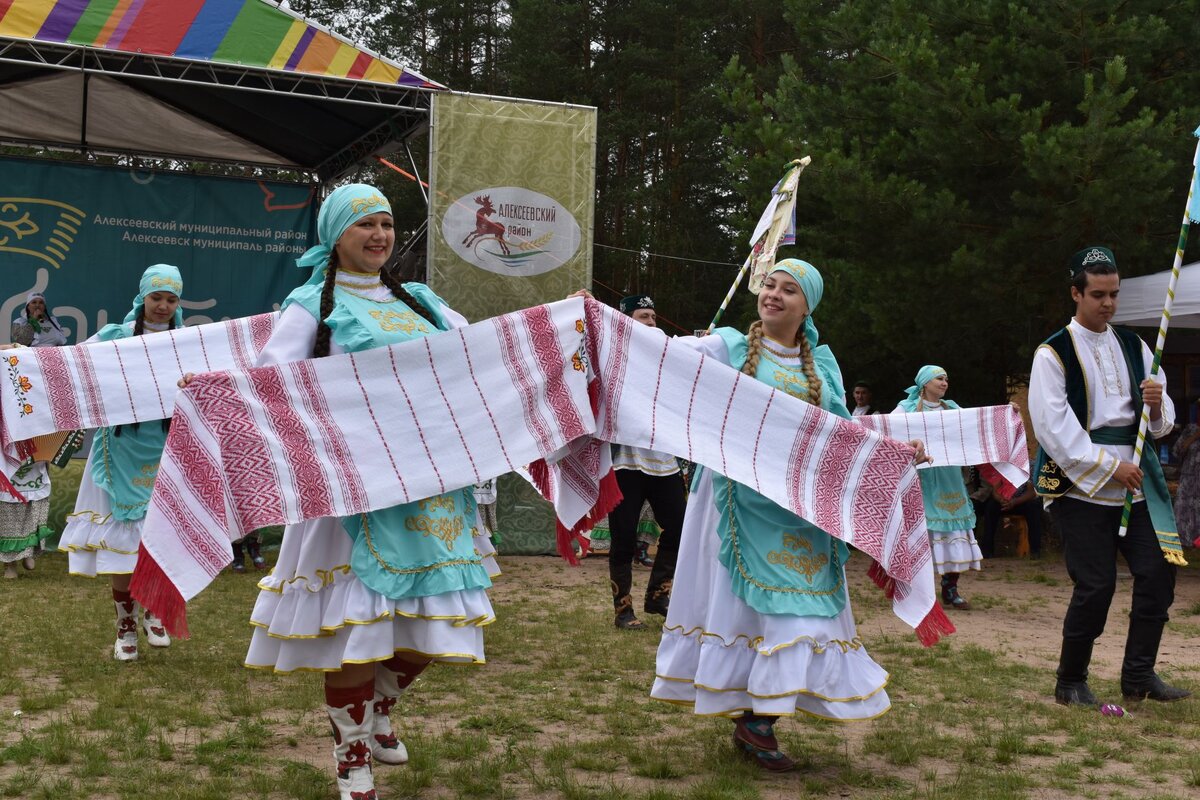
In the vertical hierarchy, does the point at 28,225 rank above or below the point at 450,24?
below

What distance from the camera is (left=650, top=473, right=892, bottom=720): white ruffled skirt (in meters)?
3.98

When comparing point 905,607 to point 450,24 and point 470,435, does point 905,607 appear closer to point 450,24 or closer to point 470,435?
point 470,435

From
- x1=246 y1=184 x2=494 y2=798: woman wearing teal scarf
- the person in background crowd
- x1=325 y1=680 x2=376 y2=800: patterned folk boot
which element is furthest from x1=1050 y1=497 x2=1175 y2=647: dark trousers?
the person in background crowd

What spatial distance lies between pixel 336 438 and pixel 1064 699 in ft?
11.5

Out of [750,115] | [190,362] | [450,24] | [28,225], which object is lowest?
[190,362]

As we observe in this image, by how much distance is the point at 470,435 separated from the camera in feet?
12.6

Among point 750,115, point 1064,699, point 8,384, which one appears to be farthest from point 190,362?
point 750,115

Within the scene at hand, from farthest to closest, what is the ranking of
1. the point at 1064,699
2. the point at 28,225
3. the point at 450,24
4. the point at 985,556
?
1. the point at 450,24
2. the point at 985,556
3. the point at 28,225
4. the point at 1064,699

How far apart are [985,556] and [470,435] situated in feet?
34.2

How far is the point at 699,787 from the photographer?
3.87 metres

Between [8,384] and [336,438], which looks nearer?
A: [336,438]

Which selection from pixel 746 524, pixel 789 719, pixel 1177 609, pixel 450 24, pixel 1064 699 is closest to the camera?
pixel 746 524

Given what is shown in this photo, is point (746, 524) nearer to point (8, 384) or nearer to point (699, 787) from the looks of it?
point (699, 787)

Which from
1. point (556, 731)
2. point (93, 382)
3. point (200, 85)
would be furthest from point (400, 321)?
point (200, 85)
